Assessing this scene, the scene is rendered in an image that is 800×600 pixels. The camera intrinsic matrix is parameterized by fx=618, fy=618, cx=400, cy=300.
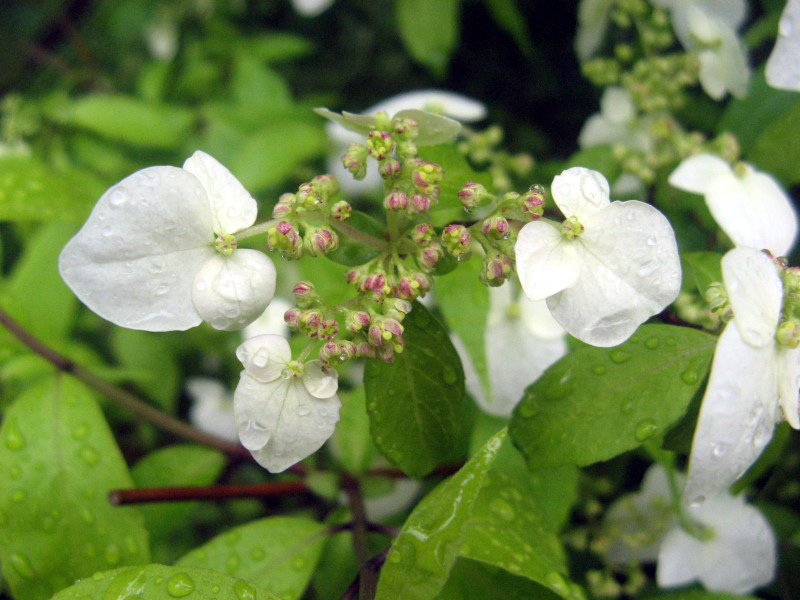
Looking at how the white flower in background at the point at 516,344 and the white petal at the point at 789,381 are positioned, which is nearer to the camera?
the white petal at the point at 789,381

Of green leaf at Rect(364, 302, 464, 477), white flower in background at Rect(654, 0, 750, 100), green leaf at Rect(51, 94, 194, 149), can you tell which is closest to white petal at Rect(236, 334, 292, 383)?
green leaf at Rect(364, 302, 464, 477)

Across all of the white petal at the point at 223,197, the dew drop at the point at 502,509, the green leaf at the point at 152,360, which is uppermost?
the white petal at the point at 223,197

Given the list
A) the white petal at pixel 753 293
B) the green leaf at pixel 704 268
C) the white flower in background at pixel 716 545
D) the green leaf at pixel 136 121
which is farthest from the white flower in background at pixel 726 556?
the green leaf at pixel 136 121

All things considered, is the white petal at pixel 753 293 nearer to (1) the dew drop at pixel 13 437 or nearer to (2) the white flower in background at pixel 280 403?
(2) the white flower in background at pixel 280 403

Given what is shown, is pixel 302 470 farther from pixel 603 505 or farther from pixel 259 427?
pixel 603 505

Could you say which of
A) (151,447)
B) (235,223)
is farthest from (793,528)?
(151,447)

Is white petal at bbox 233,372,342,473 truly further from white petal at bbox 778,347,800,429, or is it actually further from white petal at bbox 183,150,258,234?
white petal at bbox 778,347,800,429
